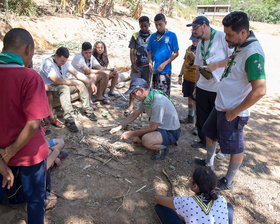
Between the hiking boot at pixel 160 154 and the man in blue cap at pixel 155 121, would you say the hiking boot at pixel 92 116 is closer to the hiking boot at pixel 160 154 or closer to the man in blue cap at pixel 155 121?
the man in blue cap at pixel 155 121

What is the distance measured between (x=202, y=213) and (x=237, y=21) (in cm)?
186

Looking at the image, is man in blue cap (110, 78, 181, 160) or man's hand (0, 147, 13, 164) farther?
man in blue cap (110, 78, 181, 160)

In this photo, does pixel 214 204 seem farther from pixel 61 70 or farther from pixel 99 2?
pixel 99 2

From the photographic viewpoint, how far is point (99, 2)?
13977 mm

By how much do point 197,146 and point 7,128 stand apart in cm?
306

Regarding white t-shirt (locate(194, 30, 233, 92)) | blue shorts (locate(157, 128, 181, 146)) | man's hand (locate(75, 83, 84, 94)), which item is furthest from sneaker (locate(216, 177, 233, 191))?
man's hand (locate(75, 83, 84, 94))

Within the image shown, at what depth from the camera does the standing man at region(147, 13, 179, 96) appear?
14.9 ft

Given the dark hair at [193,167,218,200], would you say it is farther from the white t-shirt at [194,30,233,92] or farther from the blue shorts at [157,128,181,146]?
the white t-shirt at [194,30,233,92]

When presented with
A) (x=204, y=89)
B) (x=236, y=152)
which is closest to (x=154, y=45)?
(x=204, y=89)

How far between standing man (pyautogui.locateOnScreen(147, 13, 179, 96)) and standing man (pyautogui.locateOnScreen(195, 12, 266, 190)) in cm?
195

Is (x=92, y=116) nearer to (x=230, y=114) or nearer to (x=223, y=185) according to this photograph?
(x=223, y=185)

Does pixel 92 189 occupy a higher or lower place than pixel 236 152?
lower

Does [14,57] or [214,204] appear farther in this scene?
[214,204]

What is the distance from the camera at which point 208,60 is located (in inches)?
126
